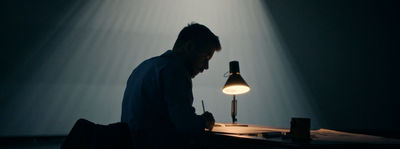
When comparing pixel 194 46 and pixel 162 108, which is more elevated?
pixel 194 46

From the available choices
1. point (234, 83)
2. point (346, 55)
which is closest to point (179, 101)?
point (234, 83)

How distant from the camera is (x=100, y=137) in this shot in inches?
27.3

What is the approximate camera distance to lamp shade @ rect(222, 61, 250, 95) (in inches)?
65.5

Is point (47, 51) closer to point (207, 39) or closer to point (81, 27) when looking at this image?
point (81, 27)

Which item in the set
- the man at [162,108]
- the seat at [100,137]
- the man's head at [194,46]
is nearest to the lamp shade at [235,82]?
the man's head at [194,46]

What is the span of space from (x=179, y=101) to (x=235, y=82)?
80 centimetres

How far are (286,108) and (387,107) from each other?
134cm

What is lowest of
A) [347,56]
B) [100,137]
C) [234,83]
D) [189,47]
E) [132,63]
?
[100,137]

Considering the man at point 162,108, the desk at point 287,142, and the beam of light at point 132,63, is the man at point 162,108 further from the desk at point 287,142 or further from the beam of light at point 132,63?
the beam of light at point 132,63

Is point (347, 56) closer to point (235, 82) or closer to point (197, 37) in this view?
point (235, 82)

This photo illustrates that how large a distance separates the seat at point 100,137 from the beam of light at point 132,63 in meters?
1.54

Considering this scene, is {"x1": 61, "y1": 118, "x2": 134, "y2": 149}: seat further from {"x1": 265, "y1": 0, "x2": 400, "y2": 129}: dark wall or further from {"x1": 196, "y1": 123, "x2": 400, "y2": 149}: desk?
{"x1": 265, "y1": 0, "x2": 400, "y2": 129}: dark wall

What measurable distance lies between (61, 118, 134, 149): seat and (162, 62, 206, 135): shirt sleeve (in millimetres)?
274

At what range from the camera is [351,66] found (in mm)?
3051
